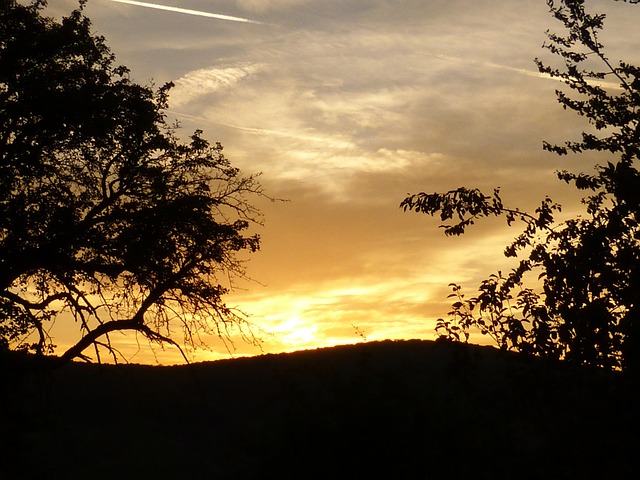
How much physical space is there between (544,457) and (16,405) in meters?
14.2

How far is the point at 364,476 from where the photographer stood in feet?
42.8

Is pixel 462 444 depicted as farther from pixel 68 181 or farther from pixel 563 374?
pixel 68 181

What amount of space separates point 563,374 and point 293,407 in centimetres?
470

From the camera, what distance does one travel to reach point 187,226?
21.5 metres

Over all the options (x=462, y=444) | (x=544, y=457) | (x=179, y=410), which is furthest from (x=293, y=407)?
(x=179, y=410)

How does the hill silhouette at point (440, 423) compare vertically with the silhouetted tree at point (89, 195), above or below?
below

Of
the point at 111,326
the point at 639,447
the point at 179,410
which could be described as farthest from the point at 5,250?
the point at 179,410

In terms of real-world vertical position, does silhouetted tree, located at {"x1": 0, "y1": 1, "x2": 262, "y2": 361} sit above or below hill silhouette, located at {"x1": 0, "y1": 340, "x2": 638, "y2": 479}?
above

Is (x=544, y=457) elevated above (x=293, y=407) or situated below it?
below

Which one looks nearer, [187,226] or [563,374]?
[563,374]

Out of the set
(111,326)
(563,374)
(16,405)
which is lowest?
(563,374)

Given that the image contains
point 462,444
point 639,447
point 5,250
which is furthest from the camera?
point 5,250

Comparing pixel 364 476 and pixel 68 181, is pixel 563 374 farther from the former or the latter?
pixel 68 181

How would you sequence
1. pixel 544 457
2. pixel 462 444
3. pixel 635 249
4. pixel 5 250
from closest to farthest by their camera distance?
pixel 544 457 → pixel 635 249 → pixel 462 444 → pixel 5 250
